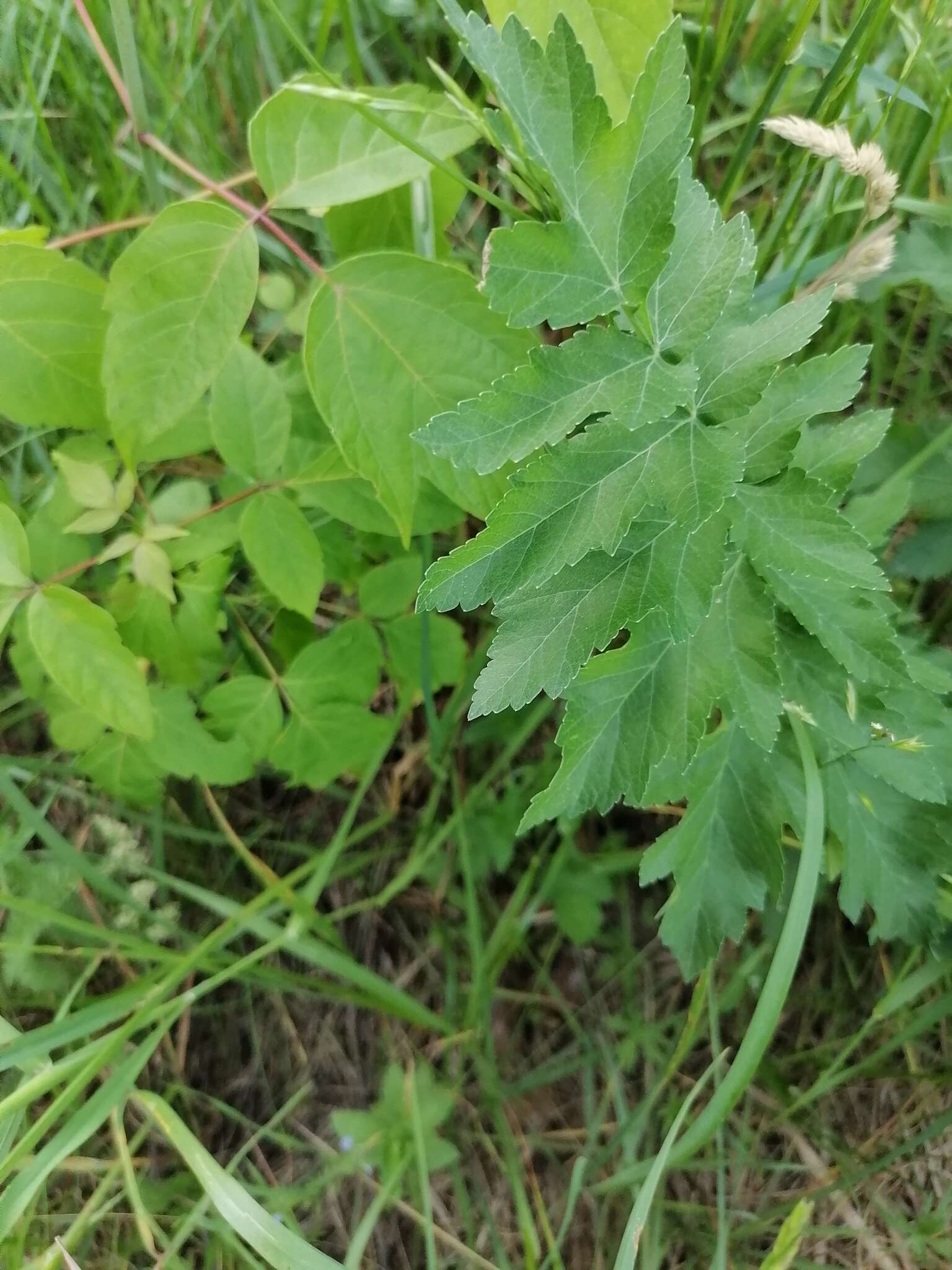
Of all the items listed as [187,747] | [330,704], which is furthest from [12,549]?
[330,704]

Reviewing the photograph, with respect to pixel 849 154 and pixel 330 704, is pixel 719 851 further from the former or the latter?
pixel 849 154

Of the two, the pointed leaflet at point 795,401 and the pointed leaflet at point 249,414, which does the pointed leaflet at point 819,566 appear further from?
the pointed leaflet at point 249,414

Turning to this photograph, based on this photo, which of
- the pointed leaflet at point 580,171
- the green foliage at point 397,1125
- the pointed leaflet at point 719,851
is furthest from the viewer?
the green foliage at point 397,1125

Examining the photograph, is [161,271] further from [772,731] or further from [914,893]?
[914,893]

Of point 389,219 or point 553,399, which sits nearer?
point 553,399

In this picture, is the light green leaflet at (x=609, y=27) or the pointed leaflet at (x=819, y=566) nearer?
the pointed leaflet at (x=819, y=566)

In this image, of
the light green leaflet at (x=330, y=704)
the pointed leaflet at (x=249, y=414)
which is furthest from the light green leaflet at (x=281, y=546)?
the light green leaflet at (x=330, y=704)

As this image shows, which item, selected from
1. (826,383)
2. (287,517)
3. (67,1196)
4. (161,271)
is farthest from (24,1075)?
(826,383)

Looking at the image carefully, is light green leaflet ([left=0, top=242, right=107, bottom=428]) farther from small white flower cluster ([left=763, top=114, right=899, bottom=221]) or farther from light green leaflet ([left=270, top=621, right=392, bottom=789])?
small white flower cluster ([left=763, top=114, right=899, bottom=221])
